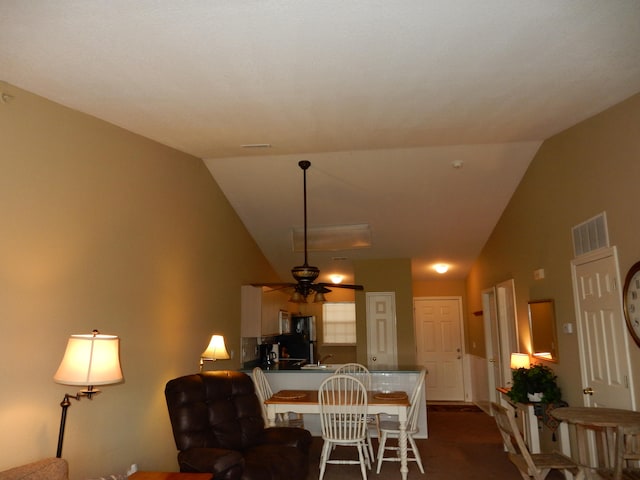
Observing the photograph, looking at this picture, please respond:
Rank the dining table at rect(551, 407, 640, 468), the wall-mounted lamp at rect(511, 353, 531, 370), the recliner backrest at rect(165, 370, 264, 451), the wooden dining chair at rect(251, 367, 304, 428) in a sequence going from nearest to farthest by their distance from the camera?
the dining table at rect(551, 407, 640, 468)
the recliner backrest at rect(165, 370, 264, 451)
the wall-mounted lamp at rect(511, 353, 531, 370)
the wooden dining chair at rect(251, 367, 304, 428)

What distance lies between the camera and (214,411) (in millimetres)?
3826

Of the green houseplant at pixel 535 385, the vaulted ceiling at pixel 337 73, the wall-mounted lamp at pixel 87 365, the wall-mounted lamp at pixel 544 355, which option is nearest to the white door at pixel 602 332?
the green houseplant at pixel 535 385

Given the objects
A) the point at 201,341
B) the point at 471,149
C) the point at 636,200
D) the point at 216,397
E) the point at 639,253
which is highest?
the point at 471,149

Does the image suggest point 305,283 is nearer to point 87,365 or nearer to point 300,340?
point 87,365

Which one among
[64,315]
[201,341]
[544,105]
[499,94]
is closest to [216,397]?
[201,341]

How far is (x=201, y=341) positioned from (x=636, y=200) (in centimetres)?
392

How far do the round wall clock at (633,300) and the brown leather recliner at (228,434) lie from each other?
8.63ft

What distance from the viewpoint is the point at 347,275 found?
7.97 metres

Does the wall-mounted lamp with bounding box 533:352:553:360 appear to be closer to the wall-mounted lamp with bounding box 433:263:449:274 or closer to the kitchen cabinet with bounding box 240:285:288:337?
the wall-mounted lamp with bounding box 433:263:449:274

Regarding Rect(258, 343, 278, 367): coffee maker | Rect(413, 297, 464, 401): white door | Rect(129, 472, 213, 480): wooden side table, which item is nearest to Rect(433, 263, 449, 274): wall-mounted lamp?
Rect(413, 297, 464, 401): white door

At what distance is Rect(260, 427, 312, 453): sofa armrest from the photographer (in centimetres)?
387

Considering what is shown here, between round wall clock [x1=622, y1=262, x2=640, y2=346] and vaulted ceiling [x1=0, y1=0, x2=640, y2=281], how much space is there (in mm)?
1224

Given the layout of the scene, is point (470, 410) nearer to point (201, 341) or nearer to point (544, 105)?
point (201, 341)

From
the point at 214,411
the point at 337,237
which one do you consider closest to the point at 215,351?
the point at 214,411
